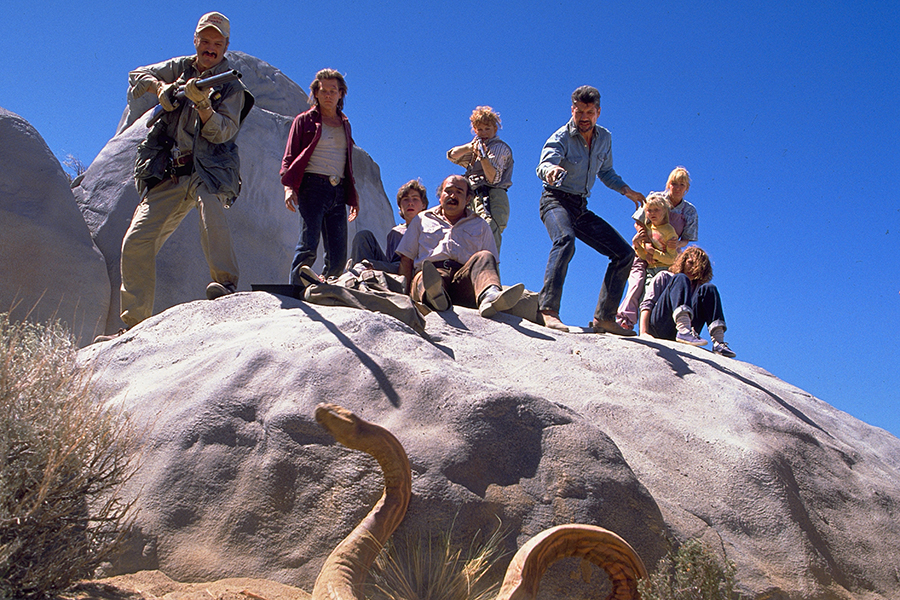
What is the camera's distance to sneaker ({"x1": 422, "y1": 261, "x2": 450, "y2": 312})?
5082mm

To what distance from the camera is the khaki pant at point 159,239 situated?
4.67 m

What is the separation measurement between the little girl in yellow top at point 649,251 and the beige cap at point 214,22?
3753mm

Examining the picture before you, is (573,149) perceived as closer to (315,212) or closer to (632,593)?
(315,212)

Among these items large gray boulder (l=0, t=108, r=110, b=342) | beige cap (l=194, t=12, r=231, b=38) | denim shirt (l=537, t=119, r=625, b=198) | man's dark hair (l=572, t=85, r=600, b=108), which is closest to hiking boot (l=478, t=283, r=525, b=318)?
denim shirt (l=537, t=119, r=625, b=198)

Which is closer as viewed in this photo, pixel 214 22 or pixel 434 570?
pixel 434 570

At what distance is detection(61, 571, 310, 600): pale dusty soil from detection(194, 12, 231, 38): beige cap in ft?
11.5

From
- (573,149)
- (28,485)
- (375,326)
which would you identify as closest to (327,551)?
(28,485)

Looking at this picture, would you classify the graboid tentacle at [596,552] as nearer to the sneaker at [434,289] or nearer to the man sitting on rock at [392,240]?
the sneaker at [434,289]

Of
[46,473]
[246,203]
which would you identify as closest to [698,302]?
[46,473]

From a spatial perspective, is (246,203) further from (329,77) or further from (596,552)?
(596,552)

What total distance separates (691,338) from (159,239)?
408 centimetres

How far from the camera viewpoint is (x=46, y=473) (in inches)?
82.8

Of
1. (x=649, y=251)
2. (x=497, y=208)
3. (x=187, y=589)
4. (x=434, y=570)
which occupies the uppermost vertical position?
(x=497, y=208)

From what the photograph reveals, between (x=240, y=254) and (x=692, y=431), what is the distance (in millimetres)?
8393
